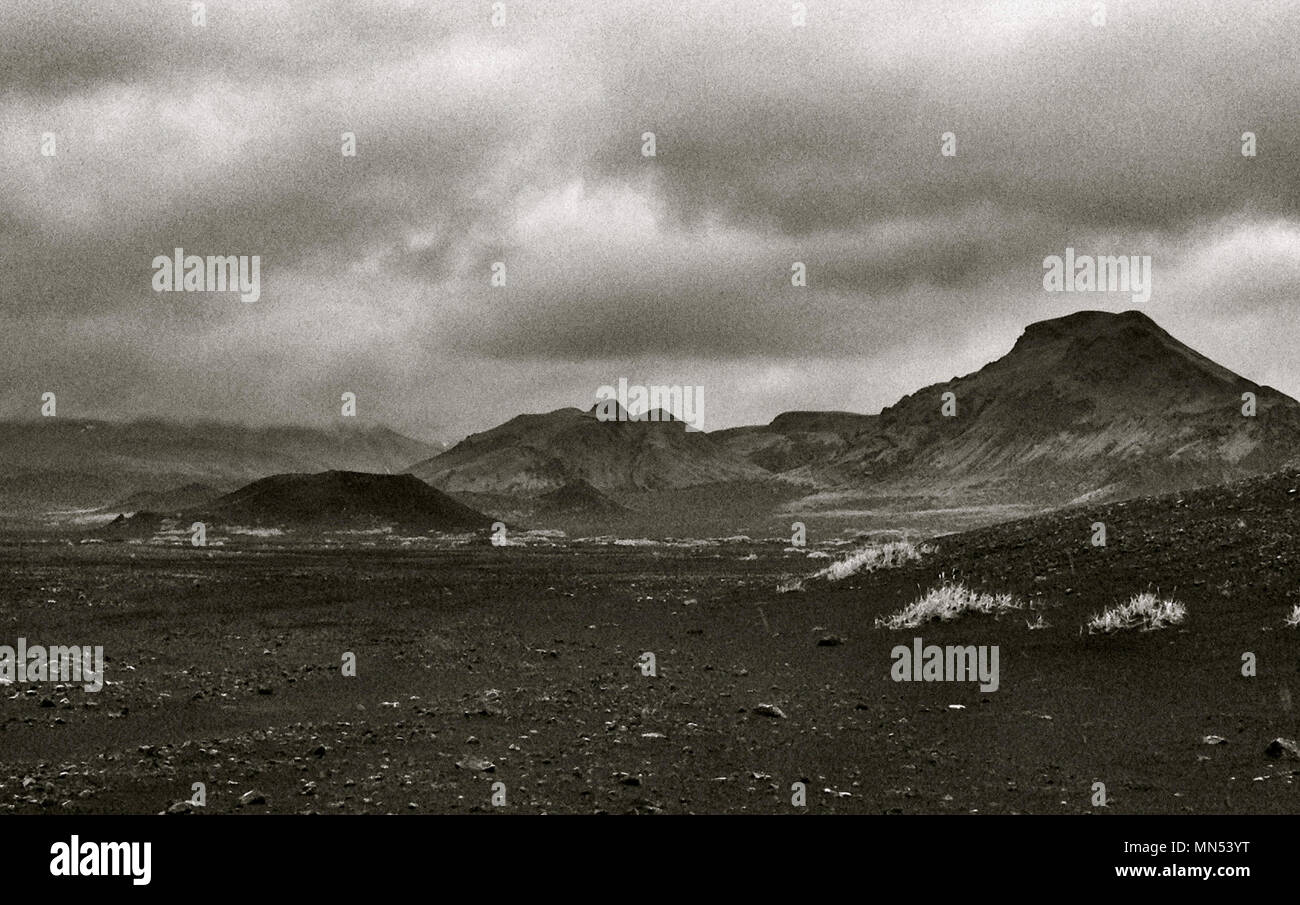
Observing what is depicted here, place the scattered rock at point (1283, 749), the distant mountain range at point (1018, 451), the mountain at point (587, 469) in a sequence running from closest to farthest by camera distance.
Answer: the scattered rock at point (1283, 749) < the distant mountain range at point (1018, 451) < the mountain at point (587, 469)

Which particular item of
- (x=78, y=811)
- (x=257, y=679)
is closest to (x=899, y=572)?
(x=257, y=679)

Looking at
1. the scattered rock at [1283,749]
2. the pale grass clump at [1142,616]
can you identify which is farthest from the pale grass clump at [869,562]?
the scattered rock at [1283,749]

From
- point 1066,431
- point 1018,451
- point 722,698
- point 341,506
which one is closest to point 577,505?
point 341,506

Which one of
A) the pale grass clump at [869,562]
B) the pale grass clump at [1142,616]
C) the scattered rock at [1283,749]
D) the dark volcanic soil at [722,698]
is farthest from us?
the pale grass clump at [869,562]

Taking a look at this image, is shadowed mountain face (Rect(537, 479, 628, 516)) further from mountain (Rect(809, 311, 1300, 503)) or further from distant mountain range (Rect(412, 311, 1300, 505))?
mountain (Rect(809, 311, 1300, 503))

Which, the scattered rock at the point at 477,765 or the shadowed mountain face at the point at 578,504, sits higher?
the shadowed mountain face at the point at 578,504

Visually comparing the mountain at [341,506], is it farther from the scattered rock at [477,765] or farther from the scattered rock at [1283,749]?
the scattered rock at [1283,749]

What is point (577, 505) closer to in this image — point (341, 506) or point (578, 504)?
point (578, 504)

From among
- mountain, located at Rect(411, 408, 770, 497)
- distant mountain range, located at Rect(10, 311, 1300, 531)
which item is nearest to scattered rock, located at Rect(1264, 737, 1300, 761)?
distant mountain range, located at Rect(10, 311, 1300, 531)
